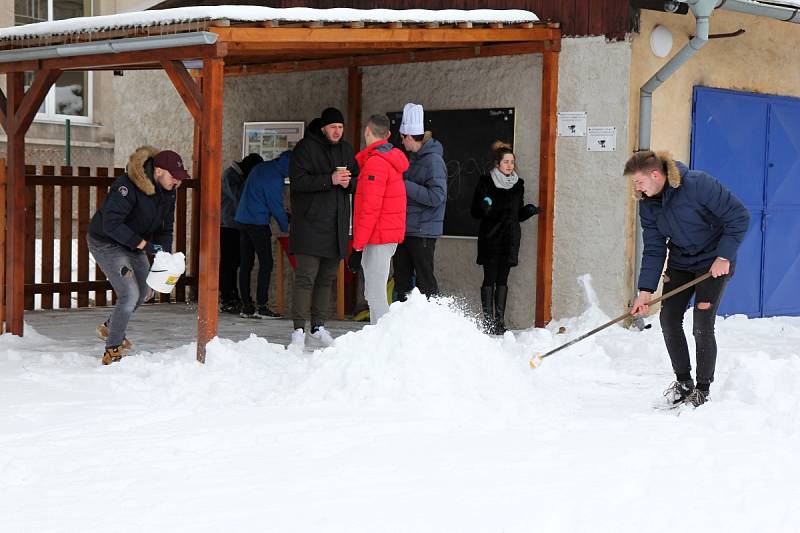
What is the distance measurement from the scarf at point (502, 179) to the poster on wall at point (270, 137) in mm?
2809

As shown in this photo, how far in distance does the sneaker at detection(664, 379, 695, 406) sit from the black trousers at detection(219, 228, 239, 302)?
597 centimetres

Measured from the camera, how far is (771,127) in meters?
11.5

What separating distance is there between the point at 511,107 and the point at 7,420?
5583 mm

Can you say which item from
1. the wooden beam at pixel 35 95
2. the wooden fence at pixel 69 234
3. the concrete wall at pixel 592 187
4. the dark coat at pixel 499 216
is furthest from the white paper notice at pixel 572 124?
the wooden fence at pixel 69 234

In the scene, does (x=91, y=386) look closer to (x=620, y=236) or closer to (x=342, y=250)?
(x=342, y=250)

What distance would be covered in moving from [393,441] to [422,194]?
140 inches

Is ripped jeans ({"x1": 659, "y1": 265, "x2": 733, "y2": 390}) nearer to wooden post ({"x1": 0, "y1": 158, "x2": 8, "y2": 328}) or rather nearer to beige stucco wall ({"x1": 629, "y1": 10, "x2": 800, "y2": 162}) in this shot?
beige stucco wall ({"x1": 629, "y1": 10, "x2": 800, "y2": 162})

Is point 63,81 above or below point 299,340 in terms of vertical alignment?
above

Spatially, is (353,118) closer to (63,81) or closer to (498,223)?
(498,223)

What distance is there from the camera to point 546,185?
10203 mm

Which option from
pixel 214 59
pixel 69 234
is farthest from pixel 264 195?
pixel 214 59

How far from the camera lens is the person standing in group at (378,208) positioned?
8727 millimetres

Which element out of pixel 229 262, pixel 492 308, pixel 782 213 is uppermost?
pixel 782 213

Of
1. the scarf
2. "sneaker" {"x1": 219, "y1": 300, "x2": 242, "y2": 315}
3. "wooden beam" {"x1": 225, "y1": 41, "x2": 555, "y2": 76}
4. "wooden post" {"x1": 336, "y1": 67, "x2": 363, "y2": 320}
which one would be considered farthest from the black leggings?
"sneaker" {"x1": 219, "y1": 300, "x2": 242, "y2": 315}
